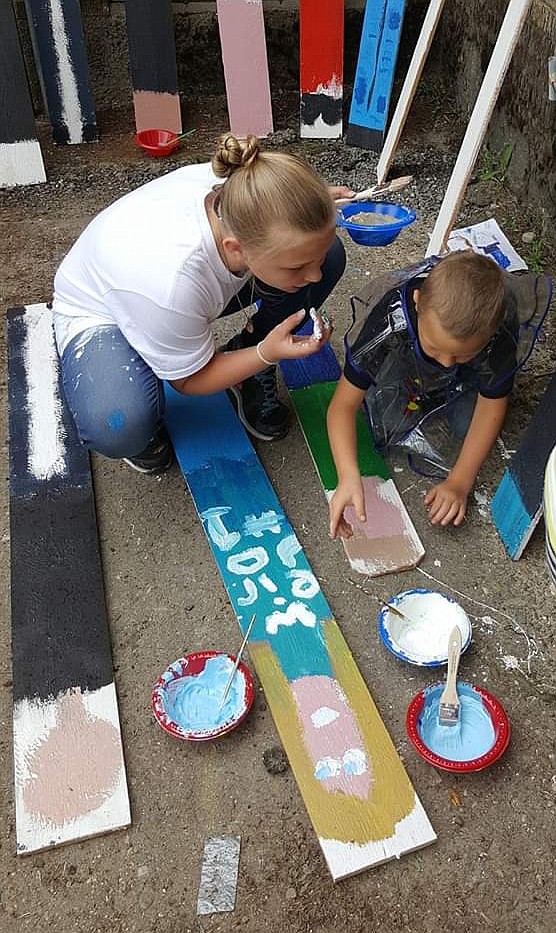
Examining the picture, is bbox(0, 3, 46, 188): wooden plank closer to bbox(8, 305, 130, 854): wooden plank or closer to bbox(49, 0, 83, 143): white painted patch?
bbox(49, 0, 83, 143): white painted patch

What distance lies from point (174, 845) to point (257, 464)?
1013mm

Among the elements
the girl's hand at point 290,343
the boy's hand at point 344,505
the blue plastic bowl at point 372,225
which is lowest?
the boy's hand at point 344,505

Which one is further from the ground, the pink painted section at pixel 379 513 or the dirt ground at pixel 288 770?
the pink painted section at pixel 379 513

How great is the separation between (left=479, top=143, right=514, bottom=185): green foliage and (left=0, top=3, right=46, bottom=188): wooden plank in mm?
1889

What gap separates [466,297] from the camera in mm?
1624

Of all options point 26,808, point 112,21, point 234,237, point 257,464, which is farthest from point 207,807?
point 112,21

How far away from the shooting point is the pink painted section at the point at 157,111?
138 inches

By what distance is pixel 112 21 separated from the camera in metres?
3.72

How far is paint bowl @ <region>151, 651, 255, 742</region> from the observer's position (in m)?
1.63

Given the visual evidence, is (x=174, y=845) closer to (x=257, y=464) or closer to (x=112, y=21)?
(x=257, y=464)

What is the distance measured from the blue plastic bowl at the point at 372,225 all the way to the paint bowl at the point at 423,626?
150 centimetres

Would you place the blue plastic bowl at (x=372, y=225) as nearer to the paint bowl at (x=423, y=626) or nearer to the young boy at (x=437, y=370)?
the young boy at (x=437, y=370)

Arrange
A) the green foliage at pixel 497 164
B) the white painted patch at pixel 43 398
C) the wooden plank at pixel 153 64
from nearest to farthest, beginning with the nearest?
the white painted patch at pixel 43 398 → the green foliage at pixel 497 164 → the wooden plank at pixel 153 64

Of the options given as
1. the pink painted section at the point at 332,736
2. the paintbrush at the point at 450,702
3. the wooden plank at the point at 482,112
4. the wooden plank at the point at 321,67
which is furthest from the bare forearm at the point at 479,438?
the wooden plank at the point at 321,67
